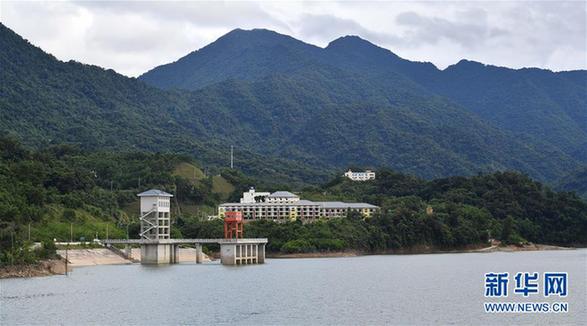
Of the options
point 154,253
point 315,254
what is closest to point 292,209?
point 315,254

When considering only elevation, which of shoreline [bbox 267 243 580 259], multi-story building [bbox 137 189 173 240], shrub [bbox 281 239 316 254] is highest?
multi-story building [bbox 137 189 173 240]

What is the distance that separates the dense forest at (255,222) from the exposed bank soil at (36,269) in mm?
847

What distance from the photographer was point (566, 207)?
162 m

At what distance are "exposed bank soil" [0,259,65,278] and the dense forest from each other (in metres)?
0.85

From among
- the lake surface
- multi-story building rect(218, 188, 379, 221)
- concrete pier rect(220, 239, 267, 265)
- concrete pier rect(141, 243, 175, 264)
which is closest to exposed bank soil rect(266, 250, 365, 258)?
concrete pier rect(220, 239, 267, 265)

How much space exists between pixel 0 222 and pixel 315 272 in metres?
27.5

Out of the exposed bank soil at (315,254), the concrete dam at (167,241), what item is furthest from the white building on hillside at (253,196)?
the concrete dam at (167,241)

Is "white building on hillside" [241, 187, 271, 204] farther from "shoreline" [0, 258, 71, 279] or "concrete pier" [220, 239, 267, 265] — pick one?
"shoreline" [0, 258, 71, 279]

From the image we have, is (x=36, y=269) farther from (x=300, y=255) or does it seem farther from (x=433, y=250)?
(x=433, y=250)

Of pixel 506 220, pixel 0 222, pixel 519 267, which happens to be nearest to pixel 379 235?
pixel 506 220

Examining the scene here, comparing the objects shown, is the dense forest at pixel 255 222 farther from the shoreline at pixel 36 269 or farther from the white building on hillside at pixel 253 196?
the white building on hillside at pixel 253 196

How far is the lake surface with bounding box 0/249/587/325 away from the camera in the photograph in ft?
178

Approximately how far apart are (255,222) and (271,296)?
2541 inches

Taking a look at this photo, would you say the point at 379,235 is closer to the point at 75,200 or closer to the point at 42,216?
the point at 75,200
